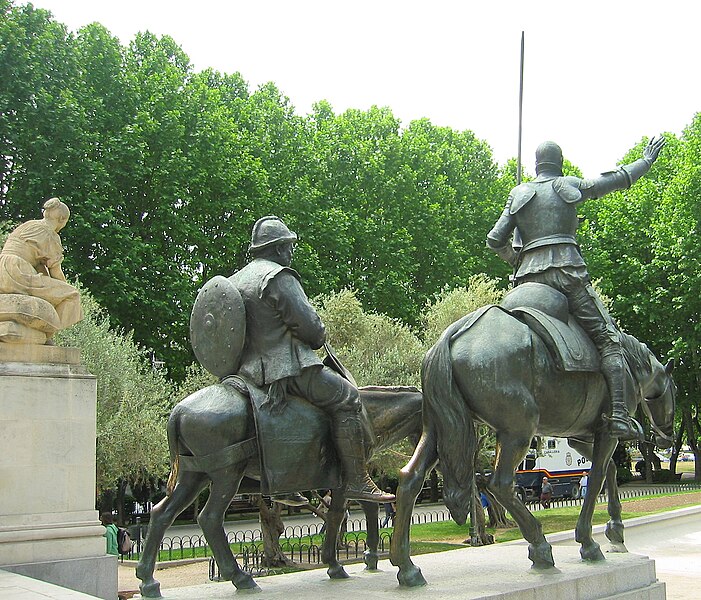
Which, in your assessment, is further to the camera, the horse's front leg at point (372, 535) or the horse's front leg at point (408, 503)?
the horse's front leg at point (372, 535)

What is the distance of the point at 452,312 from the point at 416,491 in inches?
891

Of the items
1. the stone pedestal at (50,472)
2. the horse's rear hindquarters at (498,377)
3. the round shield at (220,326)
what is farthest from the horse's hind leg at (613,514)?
the stone pedestal at (50,472)

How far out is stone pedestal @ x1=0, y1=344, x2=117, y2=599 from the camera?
12078mm

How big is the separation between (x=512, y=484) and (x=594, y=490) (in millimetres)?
1315

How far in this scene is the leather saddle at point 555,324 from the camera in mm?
7363

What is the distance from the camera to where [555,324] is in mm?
7527

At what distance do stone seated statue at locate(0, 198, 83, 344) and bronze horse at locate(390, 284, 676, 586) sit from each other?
25.6 ft

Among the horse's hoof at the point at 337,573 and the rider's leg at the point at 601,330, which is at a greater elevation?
the rider's leg at the point at 601,330

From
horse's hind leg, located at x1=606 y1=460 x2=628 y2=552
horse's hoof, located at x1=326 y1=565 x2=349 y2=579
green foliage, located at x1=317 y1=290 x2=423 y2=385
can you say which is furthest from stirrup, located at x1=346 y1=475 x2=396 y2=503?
green foliage, located at x1=317 y1=290 x2=423 y2=385

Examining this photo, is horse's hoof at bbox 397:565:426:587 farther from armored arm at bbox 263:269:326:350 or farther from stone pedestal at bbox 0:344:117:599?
stone pedestal at bbox 0:344:117:599

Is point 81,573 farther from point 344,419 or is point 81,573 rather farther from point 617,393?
point 617,393

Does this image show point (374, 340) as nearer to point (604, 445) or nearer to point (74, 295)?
point (74, 295)

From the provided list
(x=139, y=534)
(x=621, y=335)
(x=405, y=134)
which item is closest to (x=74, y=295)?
(x=621, y=335)

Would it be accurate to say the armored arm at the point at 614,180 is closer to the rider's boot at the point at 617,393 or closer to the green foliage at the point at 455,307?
the rider's boot at the point at 617,393
